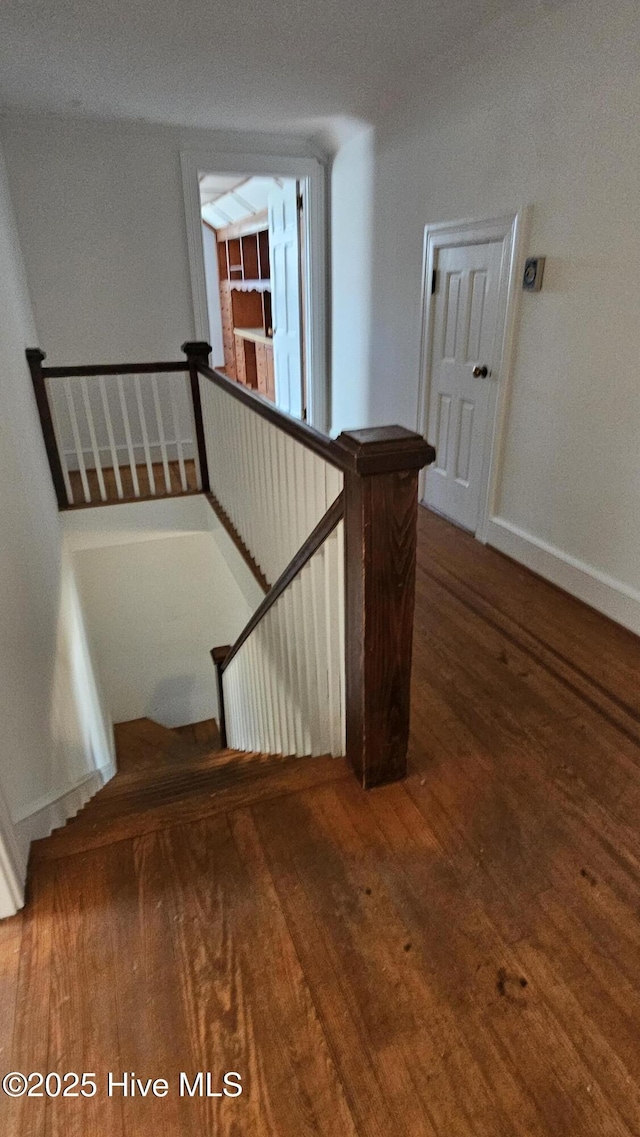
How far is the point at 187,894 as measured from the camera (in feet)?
4.55

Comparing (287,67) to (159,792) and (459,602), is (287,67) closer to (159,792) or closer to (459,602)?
(459,602)

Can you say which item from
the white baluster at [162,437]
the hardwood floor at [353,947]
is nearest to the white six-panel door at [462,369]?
the white baluster at [162,437]

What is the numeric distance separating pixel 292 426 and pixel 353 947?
1353 millimetres

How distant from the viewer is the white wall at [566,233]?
89.1 inches

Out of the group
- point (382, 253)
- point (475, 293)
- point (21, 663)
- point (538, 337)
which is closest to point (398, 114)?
point (382, 253)

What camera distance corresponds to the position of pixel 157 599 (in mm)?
4242

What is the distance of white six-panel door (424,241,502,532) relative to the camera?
3.09 metres

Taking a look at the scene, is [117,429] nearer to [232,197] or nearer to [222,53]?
[222,53]

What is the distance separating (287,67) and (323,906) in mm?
3797

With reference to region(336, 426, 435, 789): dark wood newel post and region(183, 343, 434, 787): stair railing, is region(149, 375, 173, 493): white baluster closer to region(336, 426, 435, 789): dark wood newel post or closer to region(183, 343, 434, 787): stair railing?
region(183, 343, 434, 787): stair railing

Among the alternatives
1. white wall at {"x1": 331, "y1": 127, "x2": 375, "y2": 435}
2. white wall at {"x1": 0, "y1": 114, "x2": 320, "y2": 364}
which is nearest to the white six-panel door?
white wall at {"x1": 331, "y1": 127, "x2": 375, "y2": 435}

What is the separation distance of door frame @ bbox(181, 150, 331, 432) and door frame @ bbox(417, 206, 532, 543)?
133 cm

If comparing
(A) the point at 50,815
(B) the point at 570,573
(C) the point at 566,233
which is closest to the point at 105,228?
(C) the point at 566,233

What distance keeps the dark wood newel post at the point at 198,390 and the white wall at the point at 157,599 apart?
7.8 inches
